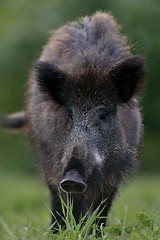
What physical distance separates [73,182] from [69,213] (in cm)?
24

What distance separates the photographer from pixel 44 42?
17531mm

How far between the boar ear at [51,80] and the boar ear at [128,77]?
0.47 metres

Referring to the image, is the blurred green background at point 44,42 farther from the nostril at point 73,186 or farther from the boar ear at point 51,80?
the nostril at point 73,186

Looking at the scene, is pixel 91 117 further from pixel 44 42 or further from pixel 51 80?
pixel 44 42

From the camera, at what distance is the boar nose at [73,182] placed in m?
6.25

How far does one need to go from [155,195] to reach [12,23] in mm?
8311

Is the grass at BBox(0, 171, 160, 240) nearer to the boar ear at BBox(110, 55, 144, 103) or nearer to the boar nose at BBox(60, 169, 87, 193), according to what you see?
the boar nose at BBox(60, 169, 87, 193)

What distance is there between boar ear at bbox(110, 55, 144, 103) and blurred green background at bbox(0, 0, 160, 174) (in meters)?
7.66

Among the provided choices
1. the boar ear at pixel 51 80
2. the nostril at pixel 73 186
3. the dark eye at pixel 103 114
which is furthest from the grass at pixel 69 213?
the boar ear at pixel 51 80

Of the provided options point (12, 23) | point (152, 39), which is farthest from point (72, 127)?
point (12, 23)

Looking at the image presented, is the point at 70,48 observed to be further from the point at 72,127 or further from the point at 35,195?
the point at 35,195

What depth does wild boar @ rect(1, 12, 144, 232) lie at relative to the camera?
6754 millimetres

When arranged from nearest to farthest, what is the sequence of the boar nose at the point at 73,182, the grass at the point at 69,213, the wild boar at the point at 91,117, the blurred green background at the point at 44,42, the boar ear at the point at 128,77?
1. the grass at the point at 69,213
2. the boar nose at the point at 73,182
3. the wild boar at the point at 91,117
4. the boar ear at the point at 128,77
5. the blurred green background at the point at 44,42

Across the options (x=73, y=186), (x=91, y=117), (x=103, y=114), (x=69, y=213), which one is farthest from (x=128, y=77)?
(x=69, y=213)
